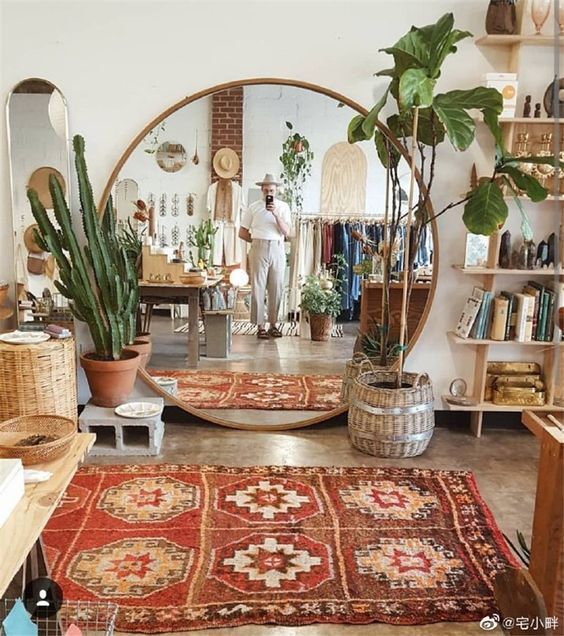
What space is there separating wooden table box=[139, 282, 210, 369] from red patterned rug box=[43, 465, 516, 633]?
0.87 metres

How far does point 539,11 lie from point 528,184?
90 centimetres

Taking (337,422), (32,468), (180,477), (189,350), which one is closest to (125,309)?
(189,350)

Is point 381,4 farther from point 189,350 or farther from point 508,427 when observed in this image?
point 508,427

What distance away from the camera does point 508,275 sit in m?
3.61

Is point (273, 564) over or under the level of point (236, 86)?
under

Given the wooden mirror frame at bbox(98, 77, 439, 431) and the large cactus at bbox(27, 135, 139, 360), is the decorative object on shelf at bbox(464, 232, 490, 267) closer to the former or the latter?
the wooden mirror frame at bbox(98, 77, 439, 431)

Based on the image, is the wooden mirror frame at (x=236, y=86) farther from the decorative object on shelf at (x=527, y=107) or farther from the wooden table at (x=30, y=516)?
the wooden table at (x=30, y=516)

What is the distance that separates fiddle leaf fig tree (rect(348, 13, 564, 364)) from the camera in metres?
2.87

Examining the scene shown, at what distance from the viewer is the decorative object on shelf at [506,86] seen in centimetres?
327

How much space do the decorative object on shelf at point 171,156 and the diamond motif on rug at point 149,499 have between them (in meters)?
1.71

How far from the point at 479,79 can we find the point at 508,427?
6.40ft

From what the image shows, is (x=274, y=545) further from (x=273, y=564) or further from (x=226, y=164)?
(x=226, y=164)

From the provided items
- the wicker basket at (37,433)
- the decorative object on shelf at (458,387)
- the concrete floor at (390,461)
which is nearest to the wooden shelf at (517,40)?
the decorative object on shelf at (458,387)

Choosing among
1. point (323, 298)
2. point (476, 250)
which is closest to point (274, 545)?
point (323, 298)
